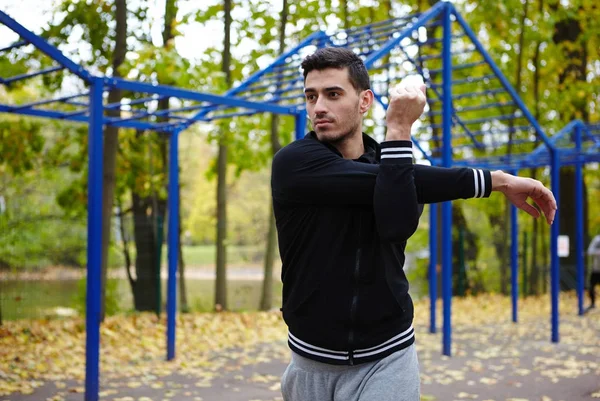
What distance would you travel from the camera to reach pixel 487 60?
353 inches

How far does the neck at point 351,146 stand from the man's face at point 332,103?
0.04 metres

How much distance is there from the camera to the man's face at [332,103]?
2193mm

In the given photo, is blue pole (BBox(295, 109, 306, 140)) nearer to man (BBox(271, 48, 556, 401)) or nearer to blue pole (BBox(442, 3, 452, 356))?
blue pole (BBox(442, 3, 452, 356))

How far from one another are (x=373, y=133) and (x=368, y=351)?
13.9 m

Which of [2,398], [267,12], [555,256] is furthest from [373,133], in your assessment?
[2,398]

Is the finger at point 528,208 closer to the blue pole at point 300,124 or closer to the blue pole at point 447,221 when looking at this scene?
the blue pole at point 300,124

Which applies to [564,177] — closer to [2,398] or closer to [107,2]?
[107,2]

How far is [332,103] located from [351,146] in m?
0.19

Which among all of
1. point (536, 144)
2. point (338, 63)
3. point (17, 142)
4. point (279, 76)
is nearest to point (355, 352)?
point (338, 63)

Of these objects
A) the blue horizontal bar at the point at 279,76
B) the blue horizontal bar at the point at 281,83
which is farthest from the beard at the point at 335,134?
the blue horizontal bar at the point at 279,76

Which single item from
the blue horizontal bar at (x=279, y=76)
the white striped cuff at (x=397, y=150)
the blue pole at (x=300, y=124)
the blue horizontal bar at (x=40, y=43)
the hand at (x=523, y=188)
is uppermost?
the blue horizontal bar at (x=279, y=76)

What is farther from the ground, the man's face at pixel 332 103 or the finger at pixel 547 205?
the man's face at pixel 332 103

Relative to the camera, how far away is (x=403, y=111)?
79.9 inches

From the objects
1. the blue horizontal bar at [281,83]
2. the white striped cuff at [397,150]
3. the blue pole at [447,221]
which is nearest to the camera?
the white striped cuff at [397,150]
